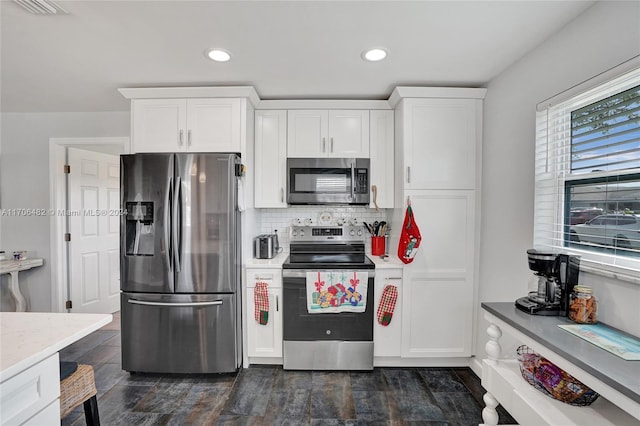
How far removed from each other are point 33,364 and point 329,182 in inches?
85.1

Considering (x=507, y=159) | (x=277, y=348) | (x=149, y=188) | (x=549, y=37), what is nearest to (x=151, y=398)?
(x=277, y=348)

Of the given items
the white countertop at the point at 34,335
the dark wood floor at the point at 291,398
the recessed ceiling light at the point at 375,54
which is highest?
the recessed ceiling light at the point at 375,54

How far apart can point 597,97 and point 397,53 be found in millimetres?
1116

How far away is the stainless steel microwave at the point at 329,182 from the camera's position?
8.74 ft

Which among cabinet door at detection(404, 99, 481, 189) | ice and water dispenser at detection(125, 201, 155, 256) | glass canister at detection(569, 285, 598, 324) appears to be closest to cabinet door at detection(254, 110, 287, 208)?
ice and water dispenser at detection(125, 201, 155, 256)

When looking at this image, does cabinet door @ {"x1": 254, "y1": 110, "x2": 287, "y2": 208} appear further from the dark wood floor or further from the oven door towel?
the dark wood floor

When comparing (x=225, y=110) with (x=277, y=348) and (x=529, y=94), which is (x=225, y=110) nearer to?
(x=277, y=348)

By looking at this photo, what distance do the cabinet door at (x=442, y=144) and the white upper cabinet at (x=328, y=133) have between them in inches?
17.6

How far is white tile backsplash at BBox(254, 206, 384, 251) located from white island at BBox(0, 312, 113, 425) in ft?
6.22

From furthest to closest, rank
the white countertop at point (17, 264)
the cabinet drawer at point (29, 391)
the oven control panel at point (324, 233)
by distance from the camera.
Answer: the oven control panel at point (324, 233), the white countertop at point (17, 264), the cabinet drawer at point (29, 391)

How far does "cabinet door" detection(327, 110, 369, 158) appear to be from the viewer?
8.86ft

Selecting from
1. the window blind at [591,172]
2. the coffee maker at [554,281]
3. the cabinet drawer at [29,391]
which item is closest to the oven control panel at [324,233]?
the window blind at [591,172]

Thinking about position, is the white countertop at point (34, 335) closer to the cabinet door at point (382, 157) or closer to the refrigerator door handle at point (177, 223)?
the refrigerator door handle at point (177, 223)

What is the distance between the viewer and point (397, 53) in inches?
75.0
